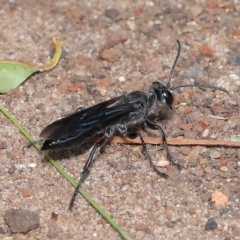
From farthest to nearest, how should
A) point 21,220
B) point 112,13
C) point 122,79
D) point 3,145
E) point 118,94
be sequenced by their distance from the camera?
point 112,13 → point 122,79 → point 118,94 → point 3,145 → point 21,220

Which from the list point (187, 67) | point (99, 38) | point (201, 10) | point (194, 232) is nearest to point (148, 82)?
point (187, 67)

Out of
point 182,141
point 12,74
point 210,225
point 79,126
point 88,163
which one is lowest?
point 210,225

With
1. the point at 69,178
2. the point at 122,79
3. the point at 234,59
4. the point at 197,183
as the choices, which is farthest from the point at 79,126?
the point at 234,59

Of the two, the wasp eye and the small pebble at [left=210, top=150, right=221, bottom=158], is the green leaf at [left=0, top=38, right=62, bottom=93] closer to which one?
the wasp eye

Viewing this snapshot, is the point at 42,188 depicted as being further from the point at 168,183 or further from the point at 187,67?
the point at 187,67

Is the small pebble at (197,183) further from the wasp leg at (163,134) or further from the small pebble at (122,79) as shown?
the small pebble at (122,79)

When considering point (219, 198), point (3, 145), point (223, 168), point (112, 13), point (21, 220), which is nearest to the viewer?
point (21, 220)

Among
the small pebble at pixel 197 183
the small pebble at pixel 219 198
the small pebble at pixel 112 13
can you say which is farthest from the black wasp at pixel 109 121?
the small pebble at pixel 112 13

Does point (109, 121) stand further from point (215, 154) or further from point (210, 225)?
point (210, 225)
